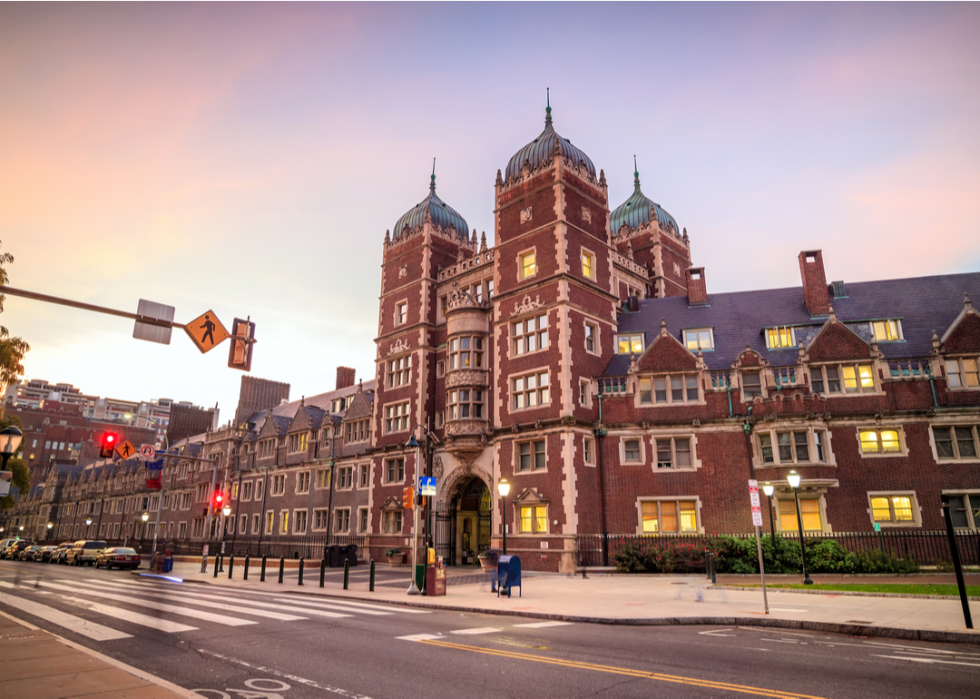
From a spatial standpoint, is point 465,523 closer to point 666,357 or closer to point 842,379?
point 666,357

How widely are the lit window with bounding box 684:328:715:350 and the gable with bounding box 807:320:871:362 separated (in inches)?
208

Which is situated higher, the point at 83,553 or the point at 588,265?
the point at 588,265

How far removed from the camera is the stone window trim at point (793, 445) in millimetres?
28375

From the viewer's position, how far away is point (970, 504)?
2648 cm

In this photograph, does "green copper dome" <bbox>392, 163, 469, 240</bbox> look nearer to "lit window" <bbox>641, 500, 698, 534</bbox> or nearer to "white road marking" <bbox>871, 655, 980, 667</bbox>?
"lit window" <bbox>641, 500, 698, 534</bbox>

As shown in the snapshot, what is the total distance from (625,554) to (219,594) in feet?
57.0

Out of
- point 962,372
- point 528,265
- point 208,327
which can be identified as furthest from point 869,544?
point 208,327

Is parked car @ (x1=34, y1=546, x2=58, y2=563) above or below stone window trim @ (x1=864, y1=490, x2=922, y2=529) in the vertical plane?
below

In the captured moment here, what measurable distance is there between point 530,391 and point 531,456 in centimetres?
358

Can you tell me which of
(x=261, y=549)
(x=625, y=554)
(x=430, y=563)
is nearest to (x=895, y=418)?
(x=625, y=554)

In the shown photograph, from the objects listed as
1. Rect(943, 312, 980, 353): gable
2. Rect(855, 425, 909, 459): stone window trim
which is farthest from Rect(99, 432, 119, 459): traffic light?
Rect(943, 312, 980, 353): gable

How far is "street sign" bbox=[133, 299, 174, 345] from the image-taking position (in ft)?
37.3

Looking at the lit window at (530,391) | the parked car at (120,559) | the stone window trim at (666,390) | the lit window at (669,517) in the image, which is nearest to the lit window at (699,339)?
the stone window trim at (666,390)

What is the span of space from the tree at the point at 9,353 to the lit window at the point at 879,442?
35.5m
